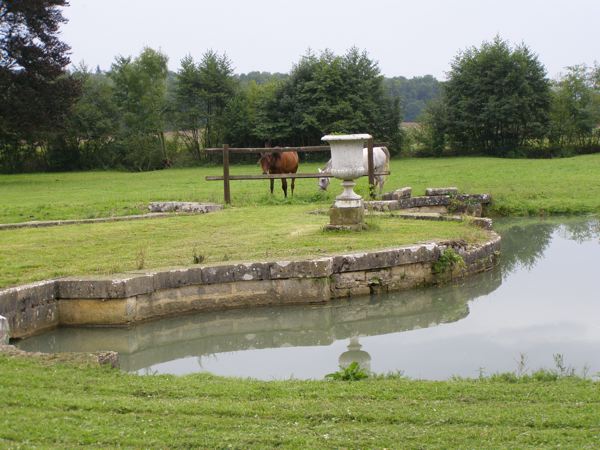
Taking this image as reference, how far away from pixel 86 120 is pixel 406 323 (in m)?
32.0

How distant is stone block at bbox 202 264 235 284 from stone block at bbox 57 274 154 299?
2.29ft

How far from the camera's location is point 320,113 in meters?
37.2

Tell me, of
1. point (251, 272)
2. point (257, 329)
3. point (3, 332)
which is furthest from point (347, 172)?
point (3, 332)

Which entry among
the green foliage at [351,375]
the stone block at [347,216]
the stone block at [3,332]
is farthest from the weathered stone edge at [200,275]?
the green foliage at [351,375]

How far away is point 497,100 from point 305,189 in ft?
61.3

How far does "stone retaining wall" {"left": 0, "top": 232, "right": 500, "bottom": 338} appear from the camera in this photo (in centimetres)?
812

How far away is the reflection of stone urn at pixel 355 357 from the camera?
22.4 ft

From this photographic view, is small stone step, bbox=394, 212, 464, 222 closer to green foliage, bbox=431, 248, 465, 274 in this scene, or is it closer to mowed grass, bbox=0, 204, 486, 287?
mowed grass, bbox=0, 204, 486, 287

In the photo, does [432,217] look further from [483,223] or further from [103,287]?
[103,287]

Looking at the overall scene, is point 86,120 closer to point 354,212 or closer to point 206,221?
point 206,221

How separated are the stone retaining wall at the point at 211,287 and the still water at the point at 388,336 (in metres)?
0.16

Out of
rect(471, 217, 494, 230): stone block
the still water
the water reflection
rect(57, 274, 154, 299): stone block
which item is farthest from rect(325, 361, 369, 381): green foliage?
rect(471, 217, 494, 230): stone block

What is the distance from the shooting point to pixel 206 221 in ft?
44.3

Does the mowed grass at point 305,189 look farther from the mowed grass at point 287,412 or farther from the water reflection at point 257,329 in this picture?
the mowed grass at point 287,412
